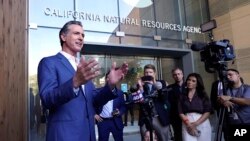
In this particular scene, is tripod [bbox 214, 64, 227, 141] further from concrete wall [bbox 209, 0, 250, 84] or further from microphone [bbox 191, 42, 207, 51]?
concrete wall [bbox 209, 0, 250, 84]

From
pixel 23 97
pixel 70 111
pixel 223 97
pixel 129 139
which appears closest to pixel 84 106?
pixel 70 111

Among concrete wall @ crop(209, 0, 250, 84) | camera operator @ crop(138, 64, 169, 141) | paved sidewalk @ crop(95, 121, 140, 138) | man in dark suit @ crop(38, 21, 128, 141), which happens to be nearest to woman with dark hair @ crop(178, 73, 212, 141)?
camera operator @ crop(138, 64, 169, 141)

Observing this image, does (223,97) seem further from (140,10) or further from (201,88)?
(140,10)

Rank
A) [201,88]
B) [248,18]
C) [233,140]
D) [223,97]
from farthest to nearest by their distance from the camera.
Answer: [248,18] → [201,88] → [223,97] → [233,140]

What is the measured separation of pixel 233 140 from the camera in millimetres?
2520

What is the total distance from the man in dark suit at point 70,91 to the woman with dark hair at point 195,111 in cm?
206

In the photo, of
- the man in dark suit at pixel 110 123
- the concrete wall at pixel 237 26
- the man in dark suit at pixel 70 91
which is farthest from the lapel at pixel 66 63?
the concrete wall at pixel 237 26

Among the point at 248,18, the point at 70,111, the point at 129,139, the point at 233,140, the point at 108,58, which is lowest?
the point at 129,139

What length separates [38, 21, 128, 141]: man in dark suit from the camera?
134 cm

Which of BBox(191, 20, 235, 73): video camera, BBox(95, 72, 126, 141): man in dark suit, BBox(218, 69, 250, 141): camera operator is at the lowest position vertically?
BBox(95, 72, 126, 141): man in dark suit

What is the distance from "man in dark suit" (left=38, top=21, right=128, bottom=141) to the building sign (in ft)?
15.8

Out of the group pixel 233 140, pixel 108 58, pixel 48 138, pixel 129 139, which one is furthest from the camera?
pixel 108 58

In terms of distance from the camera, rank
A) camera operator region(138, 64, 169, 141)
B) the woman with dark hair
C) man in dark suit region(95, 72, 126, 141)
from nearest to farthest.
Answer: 1. camera operator region(138, 64, 169, 141)
2. the woman with dark hair
3. man in dark suit region(95, 72, 126, 141)

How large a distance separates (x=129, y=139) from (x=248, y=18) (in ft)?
16.8
